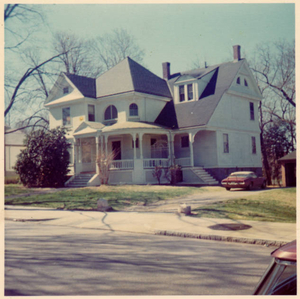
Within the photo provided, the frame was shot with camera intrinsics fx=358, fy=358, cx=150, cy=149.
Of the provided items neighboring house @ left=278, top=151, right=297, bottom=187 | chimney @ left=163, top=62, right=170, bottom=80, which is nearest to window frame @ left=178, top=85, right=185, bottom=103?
chimney @ left=163, top=62, right=170, bottom=80

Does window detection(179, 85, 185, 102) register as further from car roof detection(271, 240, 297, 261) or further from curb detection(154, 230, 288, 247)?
car roof detection(271, 240, 297, 261)

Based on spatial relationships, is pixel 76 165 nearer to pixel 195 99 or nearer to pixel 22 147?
pixel 22 147

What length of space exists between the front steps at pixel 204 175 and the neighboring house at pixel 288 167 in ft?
11.8

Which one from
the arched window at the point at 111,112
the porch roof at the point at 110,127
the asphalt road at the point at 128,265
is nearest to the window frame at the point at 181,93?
the porch roof at the point at 110,127

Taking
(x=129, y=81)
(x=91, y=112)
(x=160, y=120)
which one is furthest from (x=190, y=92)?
(x=91, y=112)

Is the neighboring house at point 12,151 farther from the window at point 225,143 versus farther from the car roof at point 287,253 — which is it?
the car roof at point 287,253

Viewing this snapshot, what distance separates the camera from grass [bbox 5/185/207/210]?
15031mm

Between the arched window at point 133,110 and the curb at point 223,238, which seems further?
the arched window at point 133,110

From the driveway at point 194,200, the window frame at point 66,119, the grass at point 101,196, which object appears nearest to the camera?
the driveway at point 194,200

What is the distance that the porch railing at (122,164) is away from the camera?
21.7m

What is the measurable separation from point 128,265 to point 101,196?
9915mm

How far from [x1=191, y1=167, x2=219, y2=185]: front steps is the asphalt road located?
1037 centimetres

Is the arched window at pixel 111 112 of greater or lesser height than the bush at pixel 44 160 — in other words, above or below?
above

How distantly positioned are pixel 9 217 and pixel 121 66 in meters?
14.8
